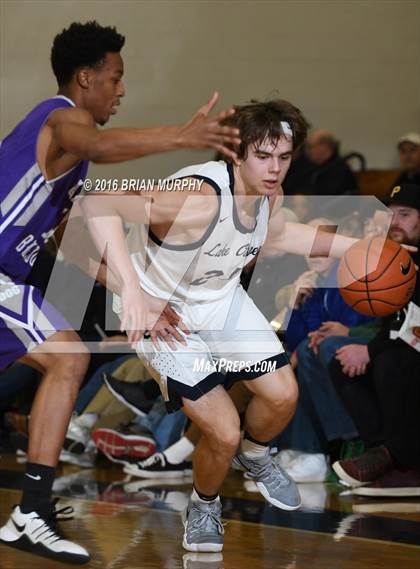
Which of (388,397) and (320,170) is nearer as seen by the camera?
(388,397)

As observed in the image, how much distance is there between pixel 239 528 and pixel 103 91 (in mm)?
1820

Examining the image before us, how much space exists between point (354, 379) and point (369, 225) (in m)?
0.86

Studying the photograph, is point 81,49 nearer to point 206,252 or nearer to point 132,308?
point 206,252

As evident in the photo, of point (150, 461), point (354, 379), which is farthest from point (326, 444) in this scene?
point (150, 461)

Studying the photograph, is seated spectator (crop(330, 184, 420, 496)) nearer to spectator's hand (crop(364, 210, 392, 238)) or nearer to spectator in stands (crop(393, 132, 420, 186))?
spectator's hand (crop(364, 210, 392, 238))

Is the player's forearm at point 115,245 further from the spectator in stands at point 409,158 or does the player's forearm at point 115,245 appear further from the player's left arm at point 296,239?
the spectator in stands at point 409,158

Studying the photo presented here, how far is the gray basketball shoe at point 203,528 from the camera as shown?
368 cm

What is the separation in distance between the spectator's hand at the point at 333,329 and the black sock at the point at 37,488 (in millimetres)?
2126

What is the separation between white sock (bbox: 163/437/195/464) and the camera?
550 cm

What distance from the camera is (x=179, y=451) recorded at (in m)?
5.51

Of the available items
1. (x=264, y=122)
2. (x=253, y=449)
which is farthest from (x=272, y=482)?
(x=264, y=122)

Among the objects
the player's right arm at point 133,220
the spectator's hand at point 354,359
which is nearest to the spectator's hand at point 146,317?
the player's right arm at point 133,220

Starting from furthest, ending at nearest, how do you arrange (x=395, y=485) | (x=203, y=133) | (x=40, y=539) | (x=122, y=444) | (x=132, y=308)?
(x=122, y=444) → (x=395, y=485) → (x=40, y=539) → (x=132, y=308) → (x=203, y=133)

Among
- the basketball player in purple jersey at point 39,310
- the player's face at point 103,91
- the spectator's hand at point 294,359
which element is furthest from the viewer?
the spectator's hand at point 294,359
